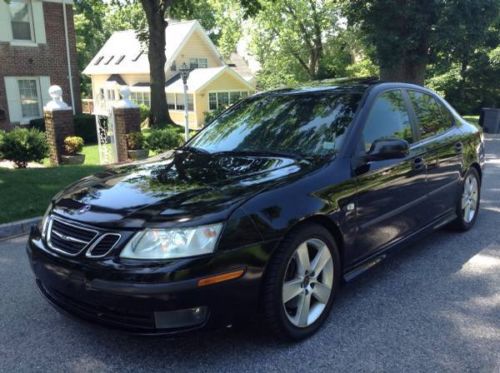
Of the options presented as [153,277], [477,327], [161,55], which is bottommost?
[477,327]

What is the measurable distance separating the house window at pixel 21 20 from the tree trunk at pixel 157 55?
15.7ft

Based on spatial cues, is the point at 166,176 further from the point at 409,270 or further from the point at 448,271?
the point at 448,271

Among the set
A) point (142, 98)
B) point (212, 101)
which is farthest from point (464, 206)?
point (142, 98)

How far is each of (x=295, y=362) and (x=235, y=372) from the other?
1.21 feet

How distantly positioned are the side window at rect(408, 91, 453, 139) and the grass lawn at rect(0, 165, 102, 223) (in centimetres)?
462

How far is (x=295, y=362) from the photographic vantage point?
3025mm

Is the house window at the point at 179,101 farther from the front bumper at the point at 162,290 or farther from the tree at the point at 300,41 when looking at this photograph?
the front bumper at the point at 162,290

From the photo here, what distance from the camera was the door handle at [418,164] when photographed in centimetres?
433

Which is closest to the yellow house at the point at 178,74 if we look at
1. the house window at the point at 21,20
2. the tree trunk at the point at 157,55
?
the tree trunk at the point at 157,55

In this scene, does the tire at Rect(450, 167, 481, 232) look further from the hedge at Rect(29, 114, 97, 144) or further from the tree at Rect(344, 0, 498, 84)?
the hedge at Rect(29, 114, 97, 144)

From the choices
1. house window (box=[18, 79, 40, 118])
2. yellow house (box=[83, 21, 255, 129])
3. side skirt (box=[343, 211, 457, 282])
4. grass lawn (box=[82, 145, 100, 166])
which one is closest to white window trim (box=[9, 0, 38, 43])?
house window (box=[18, 79, 40, 118])

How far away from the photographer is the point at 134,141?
12.3 meters

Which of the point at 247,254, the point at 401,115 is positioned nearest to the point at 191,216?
the point at 247,254

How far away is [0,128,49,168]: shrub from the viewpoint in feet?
36.3
